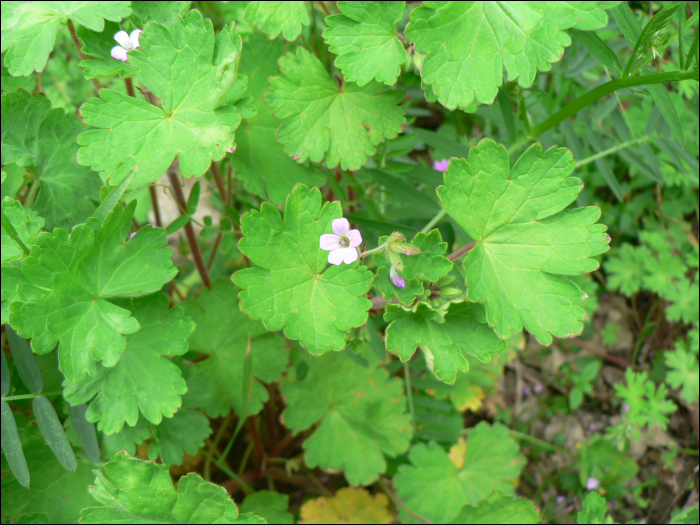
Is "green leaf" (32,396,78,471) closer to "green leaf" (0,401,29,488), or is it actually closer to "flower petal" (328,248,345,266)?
"green leaf" (0,401,29,488)

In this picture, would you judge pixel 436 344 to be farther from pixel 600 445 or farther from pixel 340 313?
pixel 600 445

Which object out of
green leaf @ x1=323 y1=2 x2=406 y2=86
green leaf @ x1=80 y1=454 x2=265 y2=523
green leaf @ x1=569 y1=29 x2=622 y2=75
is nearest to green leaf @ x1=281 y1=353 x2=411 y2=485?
green leaf @ x1=80 y1=454 x2=265 y2=523

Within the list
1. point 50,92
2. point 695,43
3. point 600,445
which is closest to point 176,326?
point 695,43

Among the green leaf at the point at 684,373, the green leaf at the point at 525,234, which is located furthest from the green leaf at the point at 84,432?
the green leaf at the point at 684,373

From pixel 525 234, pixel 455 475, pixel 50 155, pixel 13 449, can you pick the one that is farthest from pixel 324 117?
pixel 455 475

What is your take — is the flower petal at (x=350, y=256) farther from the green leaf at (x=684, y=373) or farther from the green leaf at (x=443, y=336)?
the green leaf at (x=684, y=373)
